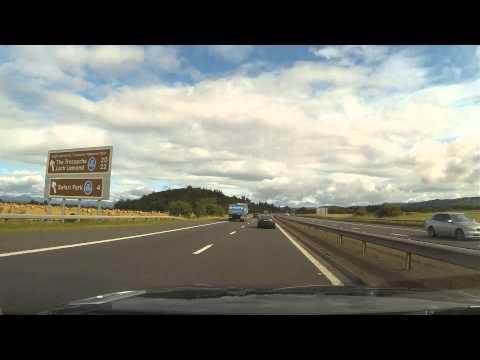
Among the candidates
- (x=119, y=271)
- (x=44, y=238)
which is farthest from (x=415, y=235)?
(x=119, y=271)

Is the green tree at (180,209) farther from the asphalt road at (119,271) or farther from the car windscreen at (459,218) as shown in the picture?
the asphalt road at (119,271)

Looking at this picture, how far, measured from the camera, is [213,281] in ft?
27.8

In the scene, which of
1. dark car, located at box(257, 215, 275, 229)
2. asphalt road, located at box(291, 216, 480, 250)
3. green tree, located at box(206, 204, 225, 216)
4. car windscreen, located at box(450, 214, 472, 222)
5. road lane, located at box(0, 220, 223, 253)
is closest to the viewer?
road lane, located at box(0, 220, 223, 253)

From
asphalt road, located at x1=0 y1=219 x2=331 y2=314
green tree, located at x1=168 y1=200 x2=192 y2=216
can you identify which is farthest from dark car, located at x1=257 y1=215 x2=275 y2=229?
green tree, located at x1=168 y1=200 x2=192 y2=216

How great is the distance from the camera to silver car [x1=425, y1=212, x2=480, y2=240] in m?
23.2

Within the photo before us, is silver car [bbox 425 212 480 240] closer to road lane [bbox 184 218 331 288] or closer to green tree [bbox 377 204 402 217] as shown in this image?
road lane [bbox 184 218 331 288]

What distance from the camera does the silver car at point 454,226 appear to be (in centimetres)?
2317

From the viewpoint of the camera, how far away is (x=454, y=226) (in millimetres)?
24344
